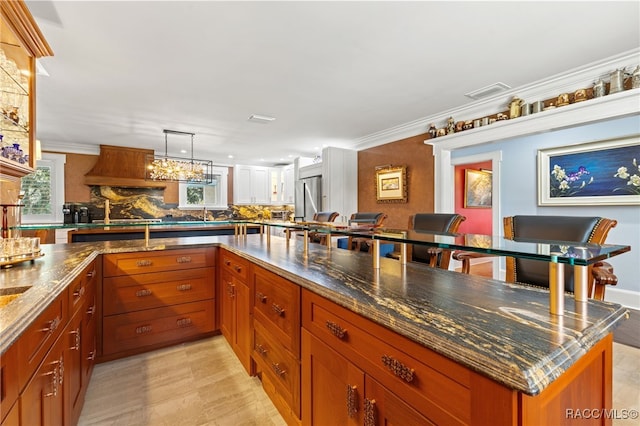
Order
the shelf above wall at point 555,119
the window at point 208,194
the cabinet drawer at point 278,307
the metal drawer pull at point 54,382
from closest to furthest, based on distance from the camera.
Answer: the metal drawer pull at point 54,382 → the cabinet drawer at point 278,307 → the shelf above wall at point 555,119 → the window at point 208,194

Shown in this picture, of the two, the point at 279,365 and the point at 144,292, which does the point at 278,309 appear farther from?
the point at 144,292

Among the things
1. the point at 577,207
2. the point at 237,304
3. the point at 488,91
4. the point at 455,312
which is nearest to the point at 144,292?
the point at 237,304

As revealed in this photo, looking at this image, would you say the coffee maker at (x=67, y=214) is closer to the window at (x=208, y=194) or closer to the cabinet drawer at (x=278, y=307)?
the window at (x=208, y=194)

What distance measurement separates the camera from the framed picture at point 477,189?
613 cm

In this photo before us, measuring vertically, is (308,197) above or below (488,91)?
below

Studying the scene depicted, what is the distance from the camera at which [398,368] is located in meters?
0.80

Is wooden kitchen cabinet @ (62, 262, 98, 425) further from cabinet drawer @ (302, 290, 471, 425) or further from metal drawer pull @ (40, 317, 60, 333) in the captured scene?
cabinet drawer @ (302, 290, 471, 425)

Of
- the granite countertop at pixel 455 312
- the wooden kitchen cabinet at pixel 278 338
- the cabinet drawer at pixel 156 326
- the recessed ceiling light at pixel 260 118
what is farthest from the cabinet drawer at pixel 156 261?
the recessed ceiling light at pixel 260 118

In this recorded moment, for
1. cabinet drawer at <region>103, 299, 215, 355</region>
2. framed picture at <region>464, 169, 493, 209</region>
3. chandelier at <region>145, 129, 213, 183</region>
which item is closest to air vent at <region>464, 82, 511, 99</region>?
framed picture at <region>464, 169, 493, 209</region>

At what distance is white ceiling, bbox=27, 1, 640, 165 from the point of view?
6.71 feet

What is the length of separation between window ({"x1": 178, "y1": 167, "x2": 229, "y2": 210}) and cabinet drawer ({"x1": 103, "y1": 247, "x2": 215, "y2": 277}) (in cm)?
531

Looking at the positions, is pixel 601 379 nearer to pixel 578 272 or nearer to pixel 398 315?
pixel 578 272

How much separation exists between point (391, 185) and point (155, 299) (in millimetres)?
4016

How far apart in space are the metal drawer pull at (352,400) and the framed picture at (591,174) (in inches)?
151
